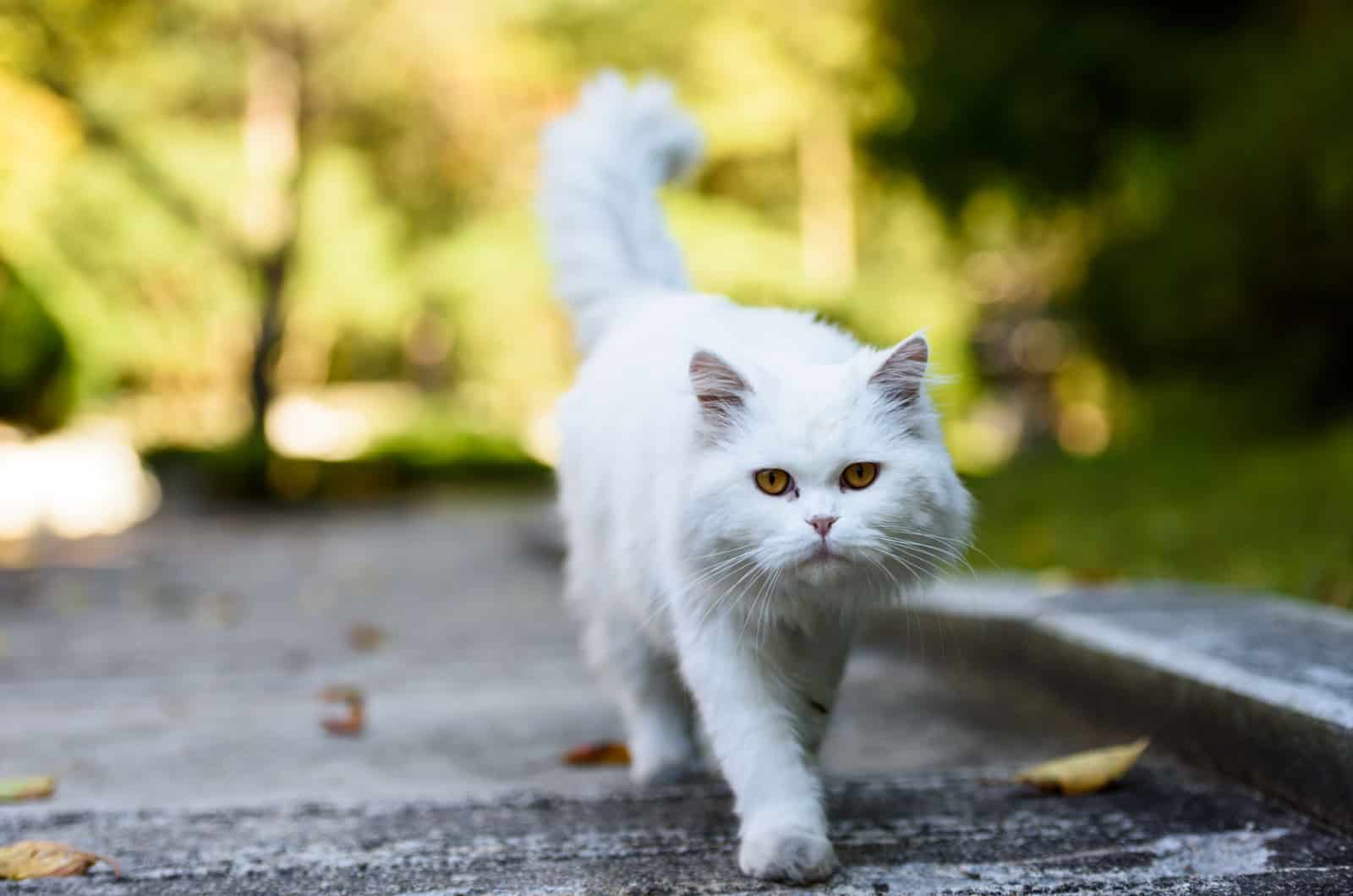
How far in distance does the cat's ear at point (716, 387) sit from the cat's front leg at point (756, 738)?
1.09 ft

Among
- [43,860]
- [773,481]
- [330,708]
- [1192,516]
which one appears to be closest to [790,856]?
[773,481]

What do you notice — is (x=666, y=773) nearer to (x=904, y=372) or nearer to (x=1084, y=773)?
(x=1084, y=773)

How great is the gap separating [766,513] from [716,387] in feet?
0.73

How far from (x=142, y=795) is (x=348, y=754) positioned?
0.47 meters

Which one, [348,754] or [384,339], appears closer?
[348,754]

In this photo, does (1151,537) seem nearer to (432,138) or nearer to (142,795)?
(142,795)

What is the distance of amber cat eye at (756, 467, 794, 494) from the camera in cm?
194

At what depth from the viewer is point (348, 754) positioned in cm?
288

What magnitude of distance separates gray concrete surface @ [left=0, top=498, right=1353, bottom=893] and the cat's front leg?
0.24 ft

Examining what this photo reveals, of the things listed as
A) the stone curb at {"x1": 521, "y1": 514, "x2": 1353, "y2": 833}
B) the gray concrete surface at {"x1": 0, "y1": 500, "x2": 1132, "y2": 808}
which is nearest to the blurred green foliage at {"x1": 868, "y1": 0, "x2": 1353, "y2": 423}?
the stone curb at {"x1": 521, "y1": 514, "x2": 1353, "y2": 833}

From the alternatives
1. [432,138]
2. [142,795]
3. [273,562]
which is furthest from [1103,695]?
[432,138]

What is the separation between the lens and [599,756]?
2867mm

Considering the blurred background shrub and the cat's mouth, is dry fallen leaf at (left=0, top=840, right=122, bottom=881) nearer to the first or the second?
the cat's mouth

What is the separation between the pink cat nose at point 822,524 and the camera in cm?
186
